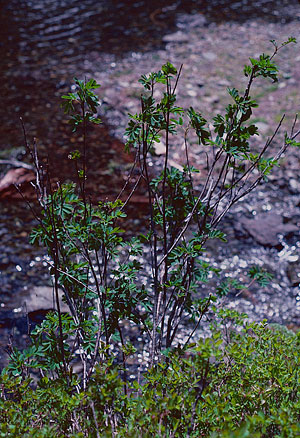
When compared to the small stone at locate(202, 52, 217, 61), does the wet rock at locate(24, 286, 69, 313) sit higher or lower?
lower

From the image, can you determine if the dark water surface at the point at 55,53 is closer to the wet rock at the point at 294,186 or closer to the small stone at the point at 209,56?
the small stone at the point at 209,56

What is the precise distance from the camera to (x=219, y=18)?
8.39 meters

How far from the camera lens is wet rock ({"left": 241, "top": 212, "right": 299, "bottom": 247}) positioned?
4.24 m

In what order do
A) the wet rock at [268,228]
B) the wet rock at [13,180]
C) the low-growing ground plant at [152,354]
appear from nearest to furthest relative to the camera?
the low-growing ground plant at [152,354] < the wet rock at [268,228] < the wet rock at [13,180]

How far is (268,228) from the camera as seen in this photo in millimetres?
4328

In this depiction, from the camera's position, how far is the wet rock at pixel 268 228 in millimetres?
4242

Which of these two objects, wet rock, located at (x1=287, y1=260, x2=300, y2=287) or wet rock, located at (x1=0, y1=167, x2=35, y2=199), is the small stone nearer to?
wet rock, located at (x1=0, y1=167, x2=35, y2=199)

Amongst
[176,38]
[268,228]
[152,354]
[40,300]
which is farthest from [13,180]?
[176,38]

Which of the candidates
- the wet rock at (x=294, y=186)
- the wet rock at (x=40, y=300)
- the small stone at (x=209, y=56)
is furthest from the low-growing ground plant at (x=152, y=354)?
the small stone at (x=209, y=56)

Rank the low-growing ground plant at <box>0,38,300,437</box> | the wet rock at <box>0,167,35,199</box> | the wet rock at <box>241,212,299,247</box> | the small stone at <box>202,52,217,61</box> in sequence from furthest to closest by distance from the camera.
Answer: the small stone at <box>202,52,217,61</box>
the wet rock at <box>0,167,35,199</box>
the wet rock at <box>241,212,299,247</box>
the low-growing ground plant at <box>0,38,300,437</box>

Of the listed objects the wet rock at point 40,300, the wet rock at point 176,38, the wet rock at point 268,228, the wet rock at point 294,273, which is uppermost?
the wet rock at point 176,38

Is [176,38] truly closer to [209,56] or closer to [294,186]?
[209,56]

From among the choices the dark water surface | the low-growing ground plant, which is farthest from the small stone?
the low-growing ground plant

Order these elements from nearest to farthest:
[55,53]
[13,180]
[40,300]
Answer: [40,300] < [13,180] < [55,53]
